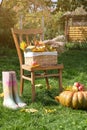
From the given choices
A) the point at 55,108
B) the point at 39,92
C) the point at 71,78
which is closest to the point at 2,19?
the point at 71,78

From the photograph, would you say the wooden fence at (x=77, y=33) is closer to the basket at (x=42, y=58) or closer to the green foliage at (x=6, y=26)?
the green foliage at (x=6, y=26)

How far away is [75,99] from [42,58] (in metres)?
1.10

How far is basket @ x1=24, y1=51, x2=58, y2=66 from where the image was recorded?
633 centimetres

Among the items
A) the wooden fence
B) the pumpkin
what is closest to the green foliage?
the wooden fence

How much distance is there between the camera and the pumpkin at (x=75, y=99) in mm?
5559

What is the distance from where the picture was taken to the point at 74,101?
559 centimetres

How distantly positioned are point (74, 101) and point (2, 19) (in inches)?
593

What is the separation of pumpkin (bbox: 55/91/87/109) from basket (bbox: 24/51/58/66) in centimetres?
83

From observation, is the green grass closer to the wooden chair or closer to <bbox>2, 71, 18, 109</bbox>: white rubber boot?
<bbox>2, 71, 18, 109</bbox>: white rubber boot

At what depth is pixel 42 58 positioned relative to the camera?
6359 millimetres

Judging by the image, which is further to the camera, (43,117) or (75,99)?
(75,99)

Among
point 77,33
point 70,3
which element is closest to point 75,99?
point 70,3

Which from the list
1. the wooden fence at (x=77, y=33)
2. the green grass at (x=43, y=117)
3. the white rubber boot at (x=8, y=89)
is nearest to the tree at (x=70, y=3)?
the wooden fence at (x=77, y=33)

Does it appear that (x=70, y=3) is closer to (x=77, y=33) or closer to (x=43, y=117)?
(x=77, y=33)
